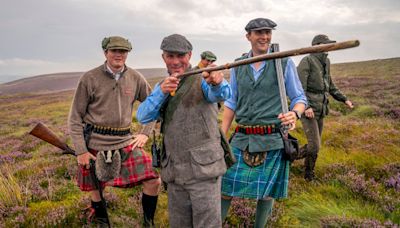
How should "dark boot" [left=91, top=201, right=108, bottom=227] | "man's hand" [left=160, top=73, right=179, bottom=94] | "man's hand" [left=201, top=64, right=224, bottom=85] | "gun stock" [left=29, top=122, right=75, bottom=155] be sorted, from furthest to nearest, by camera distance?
1. "dark boot" [left=91, top=201, right=108, bottom=227]
2. "gun stock" [left=29, top=122, right=75, bottom=155]
3. "man's hand" [left=160, top=73, right=179, bottom=94]
4. "man's hand" [left=201, top=64, right=224, bottom=85]

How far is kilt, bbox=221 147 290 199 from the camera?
405cm

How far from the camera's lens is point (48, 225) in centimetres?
492

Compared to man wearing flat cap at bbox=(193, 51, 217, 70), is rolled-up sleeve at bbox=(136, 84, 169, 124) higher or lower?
lower

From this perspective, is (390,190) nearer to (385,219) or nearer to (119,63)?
(385,219)

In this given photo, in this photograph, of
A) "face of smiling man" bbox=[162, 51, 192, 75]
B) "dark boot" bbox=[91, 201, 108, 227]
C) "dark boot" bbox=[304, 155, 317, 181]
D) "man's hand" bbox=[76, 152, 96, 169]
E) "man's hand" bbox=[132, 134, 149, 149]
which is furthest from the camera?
"dark boot" bbox=[304, 155, 317, 181]

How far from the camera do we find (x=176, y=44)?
121 inches

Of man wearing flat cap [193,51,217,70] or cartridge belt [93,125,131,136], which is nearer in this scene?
man wearing flat cap [193,51,217,70]

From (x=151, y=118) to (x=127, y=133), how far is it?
5.72ft

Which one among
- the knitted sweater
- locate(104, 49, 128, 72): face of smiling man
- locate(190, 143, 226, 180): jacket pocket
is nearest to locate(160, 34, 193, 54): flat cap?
locate(190, 143, 226, 180): jacket pocket

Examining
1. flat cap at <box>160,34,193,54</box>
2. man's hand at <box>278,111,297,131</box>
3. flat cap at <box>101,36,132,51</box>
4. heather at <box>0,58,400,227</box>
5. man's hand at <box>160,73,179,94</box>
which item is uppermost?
flat cap at <box>101,36,132,51</box>

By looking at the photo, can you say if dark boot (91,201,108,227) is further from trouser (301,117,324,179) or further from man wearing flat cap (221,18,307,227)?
trouser (301,117,324,179)

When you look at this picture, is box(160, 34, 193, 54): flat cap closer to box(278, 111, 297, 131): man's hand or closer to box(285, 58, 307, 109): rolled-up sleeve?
box(278, 111, 297, 131): man's hand

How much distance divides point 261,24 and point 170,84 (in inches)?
61.5

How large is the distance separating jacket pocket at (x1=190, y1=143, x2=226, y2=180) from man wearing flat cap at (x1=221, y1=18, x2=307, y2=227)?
82 centimetres
